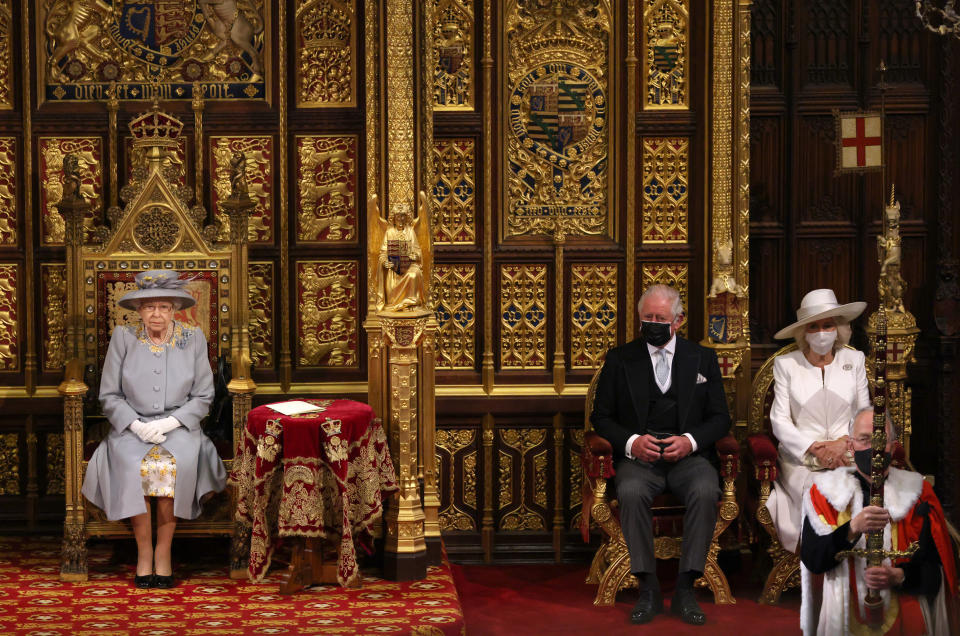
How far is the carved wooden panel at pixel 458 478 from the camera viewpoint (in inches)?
308

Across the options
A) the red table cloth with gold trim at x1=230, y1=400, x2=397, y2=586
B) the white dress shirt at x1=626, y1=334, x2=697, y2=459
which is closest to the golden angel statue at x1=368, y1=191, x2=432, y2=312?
the red table cloth with gold trim at x1=230, y1=400, x2=397, y2=586

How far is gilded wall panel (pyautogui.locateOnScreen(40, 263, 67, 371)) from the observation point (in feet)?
25.5

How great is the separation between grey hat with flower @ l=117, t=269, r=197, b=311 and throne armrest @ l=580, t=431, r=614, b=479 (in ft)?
7.58

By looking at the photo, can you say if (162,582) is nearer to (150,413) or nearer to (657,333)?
(150,413)

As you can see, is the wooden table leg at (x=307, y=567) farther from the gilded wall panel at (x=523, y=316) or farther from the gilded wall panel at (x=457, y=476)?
the gilded wall panel at (x=523, y=316)

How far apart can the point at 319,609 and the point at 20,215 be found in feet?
10.4

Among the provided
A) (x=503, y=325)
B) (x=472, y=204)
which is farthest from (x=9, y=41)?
(x=503, y=325)

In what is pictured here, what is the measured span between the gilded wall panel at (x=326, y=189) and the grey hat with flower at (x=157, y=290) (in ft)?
3.20

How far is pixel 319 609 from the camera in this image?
625cm

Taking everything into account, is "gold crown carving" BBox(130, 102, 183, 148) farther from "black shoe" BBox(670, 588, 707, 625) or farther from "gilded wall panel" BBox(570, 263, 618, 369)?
"black shoe" BBox(670, 588, 707, 625)

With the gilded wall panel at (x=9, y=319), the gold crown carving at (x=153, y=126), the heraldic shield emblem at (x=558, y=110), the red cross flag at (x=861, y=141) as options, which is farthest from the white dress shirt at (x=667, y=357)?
the gilded wall panel at (x=9, y=319)

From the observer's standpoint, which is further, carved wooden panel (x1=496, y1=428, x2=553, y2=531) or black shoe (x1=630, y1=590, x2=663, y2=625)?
carved wooden panel (x1=496, y1=428, x2=553, y2=531)

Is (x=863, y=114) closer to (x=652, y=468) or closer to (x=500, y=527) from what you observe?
(x=652, y=468)

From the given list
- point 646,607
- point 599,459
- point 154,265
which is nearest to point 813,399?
point 599,459
